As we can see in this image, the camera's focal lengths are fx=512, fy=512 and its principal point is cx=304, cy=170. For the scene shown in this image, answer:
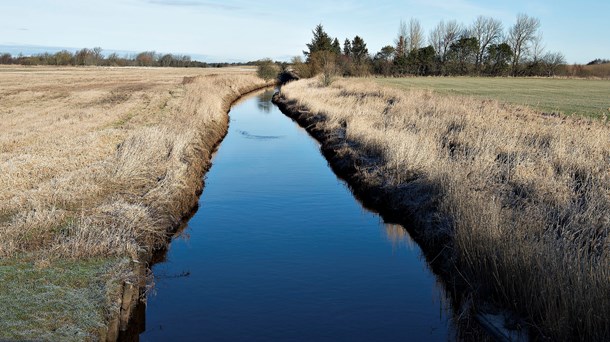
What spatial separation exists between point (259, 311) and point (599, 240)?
484 cm

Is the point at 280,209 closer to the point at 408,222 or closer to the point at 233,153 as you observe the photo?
the point at 408,222

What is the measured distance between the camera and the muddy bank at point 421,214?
259 inches

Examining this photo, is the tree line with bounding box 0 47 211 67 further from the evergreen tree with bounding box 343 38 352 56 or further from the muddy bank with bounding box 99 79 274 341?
the muddy bank with bounding box 99 79 274 341

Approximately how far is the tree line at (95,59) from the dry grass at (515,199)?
360 ft

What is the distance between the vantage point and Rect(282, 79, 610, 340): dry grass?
5.68m

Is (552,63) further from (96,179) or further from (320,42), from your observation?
(96,179)

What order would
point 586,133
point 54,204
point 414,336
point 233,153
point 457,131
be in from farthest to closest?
point 233,153
point 457,131
point 586,133
point 54,204
point 414,336

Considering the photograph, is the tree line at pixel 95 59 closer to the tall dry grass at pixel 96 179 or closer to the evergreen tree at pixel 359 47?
the evergreen tree at pixel 359 47

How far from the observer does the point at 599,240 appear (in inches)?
278

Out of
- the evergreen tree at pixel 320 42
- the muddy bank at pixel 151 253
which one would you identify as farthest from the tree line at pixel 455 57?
the muddy bank at pixel 151 253

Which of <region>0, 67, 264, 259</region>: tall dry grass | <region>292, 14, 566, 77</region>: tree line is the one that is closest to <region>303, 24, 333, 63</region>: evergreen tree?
<region>292, 14, 566, 77</region>: tree line

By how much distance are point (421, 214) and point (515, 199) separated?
184 cm

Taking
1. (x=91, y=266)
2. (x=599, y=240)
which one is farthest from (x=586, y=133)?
(x=91, y=266)

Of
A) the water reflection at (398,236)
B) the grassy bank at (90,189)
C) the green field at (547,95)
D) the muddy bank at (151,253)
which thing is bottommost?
the water reflection at (398,236)
